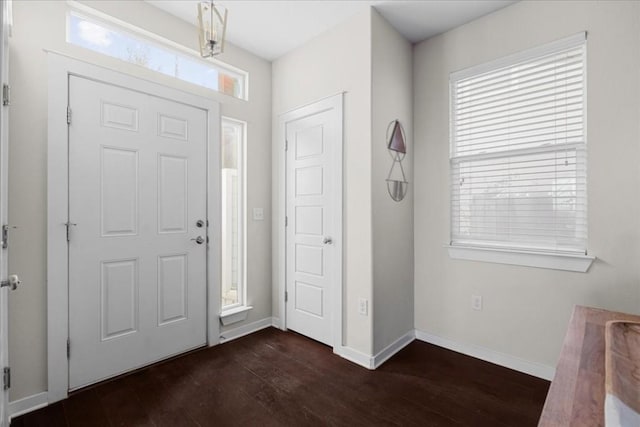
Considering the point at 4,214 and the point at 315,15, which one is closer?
the point at 4,214

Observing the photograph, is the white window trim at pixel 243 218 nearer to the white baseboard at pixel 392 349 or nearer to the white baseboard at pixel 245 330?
the white baseboard at pixel 245 330

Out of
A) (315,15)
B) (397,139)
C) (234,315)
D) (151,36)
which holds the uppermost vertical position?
(315,15)

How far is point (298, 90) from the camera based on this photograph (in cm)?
288

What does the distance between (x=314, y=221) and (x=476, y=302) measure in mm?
1488

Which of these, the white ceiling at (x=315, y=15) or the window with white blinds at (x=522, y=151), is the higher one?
the white ceiling at (x=315, y=15)

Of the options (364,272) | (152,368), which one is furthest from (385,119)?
(152,368)

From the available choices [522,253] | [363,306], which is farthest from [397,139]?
[363,306]

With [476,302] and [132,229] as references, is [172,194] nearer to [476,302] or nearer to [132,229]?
[132,229]

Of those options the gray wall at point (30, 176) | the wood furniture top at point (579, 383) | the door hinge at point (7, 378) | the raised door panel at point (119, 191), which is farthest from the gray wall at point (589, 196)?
the door hinge at point (7, 378)

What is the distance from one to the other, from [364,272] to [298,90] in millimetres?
1771

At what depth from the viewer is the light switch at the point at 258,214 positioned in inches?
118

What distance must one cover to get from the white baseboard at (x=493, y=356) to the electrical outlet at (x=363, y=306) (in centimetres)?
78

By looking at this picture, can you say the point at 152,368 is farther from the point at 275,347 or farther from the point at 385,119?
the point at 385,119

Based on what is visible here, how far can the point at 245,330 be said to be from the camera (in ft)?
9.55
